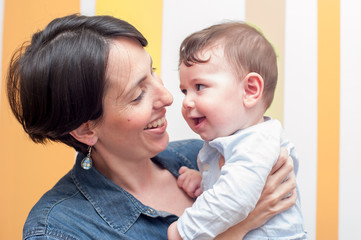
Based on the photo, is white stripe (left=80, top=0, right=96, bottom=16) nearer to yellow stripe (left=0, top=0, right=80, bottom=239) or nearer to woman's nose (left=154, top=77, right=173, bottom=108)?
yellow stripe (left=0, top=0, right=80, bottom=239)

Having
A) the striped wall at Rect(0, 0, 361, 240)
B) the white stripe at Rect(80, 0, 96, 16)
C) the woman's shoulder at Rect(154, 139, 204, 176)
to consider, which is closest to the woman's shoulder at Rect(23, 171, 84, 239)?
the woman's shoulder at Rect(154, 139, 204, 176)

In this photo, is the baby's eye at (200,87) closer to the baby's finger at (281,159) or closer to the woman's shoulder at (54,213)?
the baby's finger at (281,159)

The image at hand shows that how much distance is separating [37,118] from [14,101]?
15 cm

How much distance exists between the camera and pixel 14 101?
4.39 feet

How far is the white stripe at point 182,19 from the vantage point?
1.97 m

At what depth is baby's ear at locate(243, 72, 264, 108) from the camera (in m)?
A: 1.28

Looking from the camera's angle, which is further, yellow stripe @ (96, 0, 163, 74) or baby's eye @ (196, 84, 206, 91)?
yellow stripe @ (96, 0, 163, 74)

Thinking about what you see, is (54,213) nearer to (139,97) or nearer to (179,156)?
(139,97)

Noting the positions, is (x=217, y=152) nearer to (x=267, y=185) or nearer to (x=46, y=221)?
(x=267, y=185)

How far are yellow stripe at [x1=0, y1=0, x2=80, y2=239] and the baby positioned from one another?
3.10 feet

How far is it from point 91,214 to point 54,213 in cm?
12

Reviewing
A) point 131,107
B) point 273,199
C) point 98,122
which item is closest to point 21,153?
point 98,122

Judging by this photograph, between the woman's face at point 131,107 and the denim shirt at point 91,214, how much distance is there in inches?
5.3
